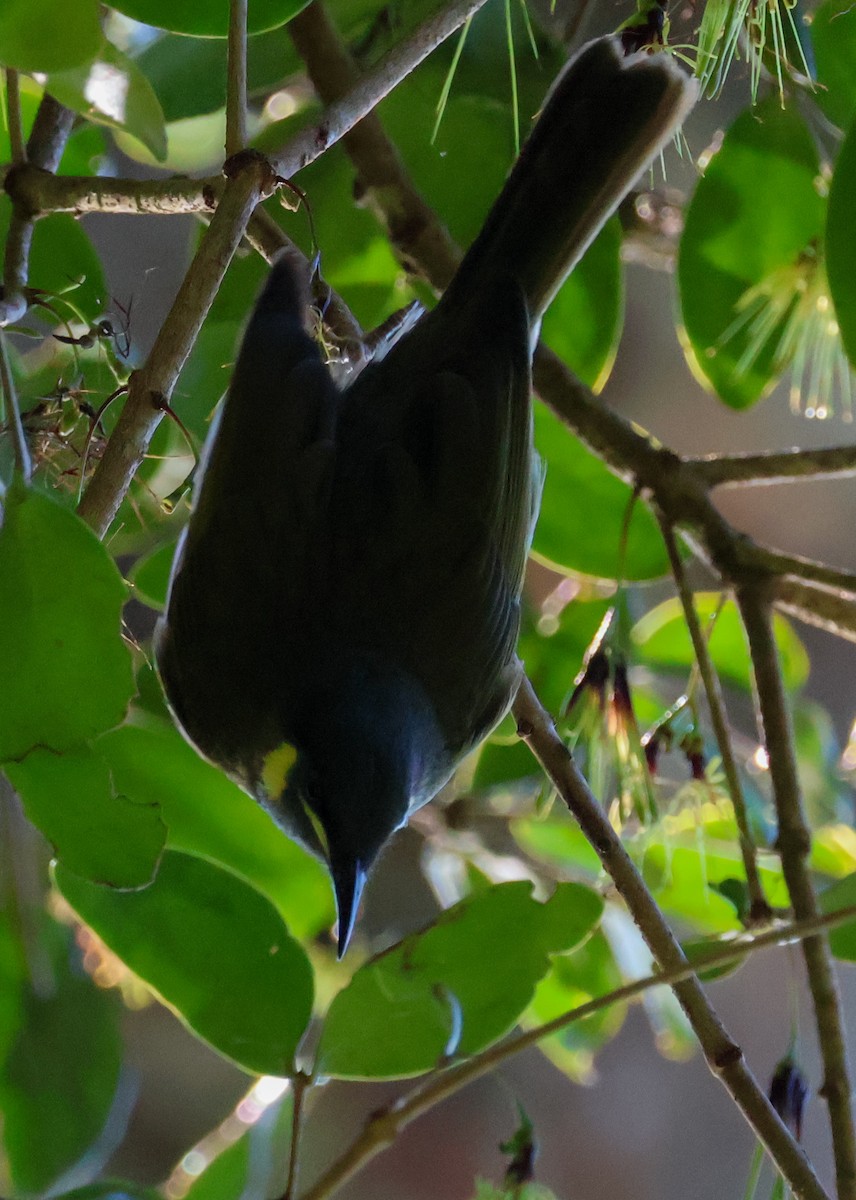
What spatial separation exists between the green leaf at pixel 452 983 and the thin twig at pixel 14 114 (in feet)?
2.17

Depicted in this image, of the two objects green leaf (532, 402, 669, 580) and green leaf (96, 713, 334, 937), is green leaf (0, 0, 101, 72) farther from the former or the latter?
green leaf (532, 402, 669, 580)

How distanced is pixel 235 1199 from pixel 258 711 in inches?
17.6

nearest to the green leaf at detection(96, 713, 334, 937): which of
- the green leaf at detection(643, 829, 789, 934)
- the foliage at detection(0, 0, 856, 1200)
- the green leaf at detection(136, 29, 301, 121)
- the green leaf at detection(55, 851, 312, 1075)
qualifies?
the foliage at detection(0, 0, 856, 1200)

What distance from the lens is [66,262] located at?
3.63 feet

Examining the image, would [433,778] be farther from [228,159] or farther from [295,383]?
[228,159]

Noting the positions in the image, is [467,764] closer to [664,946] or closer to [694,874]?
[694,874]

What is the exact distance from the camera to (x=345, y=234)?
4.12ft

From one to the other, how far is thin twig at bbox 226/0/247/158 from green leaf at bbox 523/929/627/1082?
0.89 m

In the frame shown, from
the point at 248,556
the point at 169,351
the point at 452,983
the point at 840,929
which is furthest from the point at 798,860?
the point at 169,351

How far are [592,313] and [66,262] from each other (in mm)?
527

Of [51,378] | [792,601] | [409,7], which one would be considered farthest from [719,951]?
[409,7]

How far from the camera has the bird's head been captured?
1.01 m

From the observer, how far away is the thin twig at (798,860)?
83cm

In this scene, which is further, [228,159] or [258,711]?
[258,711]
